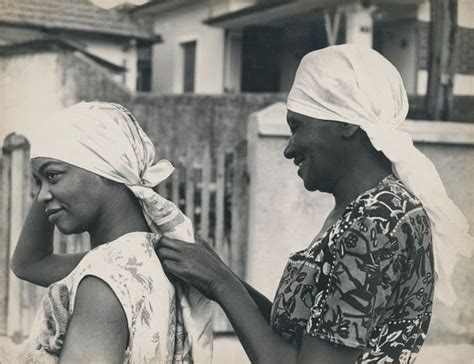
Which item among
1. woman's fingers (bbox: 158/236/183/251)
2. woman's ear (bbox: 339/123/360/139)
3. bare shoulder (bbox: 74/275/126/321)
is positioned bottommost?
bare shoulder (bbox: 74/275/126/321)

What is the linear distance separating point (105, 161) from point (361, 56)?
0.74 metres

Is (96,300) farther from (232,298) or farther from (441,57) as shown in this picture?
(441,57)

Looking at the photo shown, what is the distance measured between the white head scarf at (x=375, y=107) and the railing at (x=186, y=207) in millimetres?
4184

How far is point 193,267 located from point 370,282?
20.0 inches

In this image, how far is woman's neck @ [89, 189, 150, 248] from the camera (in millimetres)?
2312

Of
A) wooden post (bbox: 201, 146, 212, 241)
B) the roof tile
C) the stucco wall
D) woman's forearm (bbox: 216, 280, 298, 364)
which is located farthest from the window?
woman's forearm (bbox: 216, 280, 298, 364)

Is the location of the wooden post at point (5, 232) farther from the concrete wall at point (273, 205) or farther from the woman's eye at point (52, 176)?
the woman's eye at point (52, 176)

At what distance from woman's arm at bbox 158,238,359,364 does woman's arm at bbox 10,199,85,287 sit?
20.2 inches

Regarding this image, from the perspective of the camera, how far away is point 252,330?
88.1 inches

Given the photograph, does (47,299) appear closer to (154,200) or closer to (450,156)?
(154,200)

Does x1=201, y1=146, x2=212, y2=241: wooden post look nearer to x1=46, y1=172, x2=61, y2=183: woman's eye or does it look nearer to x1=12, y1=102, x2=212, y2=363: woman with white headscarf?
x1=12, y1=102, x2=212, y2=363: woman with white headscarf

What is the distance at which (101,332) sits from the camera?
82.2 inches

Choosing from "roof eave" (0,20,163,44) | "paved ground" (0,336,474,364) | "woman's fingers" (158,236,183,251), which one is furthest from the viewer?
"roof eave" (0,20,163,44)

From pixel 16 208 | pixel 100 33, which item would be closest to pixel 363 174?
pixel 16 208
